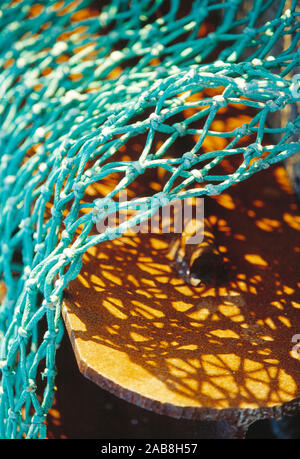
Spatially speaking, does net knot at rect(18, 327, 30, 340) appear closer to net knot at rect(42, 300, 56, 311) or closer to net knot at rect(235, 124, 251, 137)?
net knot at rect(42, 300, 56, 311)

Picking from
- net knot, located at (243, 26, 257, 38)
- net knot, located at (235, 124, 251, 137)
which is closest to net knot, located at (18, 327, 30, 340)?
net knot, located at (235, 124, 251, 137)

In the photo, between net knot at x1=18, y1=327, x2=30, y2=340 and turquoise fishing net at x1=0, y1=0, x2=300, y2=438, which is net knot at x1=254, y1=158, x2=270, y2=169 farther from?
net knot at x1=18, y1=327, x2=30, y2=340

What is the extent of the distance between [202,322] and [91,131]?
0.26 m

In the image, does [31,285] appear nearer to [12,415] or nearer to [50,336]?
[50,336]

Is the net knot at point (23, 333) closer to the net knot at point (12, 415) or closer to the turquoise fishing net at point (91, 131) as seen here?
the turquoise fishing net at point (91, 131)

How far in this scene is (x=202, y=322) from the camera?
0.56 metres

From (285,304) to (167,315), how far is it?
5.3 inches

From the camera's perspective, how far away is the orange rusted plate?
0.48 metres

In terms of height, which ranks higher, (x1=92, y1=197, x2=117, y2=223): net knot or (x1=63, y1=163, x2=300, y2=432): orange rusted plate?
(x1=92, y1=197, x2=117, y2=223): net knot

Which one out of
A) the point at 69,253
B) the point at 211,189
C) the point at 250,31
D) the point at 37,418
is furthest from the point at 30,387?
the point at 250,31

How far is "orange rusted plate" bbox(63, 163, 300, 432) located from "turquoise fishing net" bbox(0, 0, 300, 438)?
0.05m

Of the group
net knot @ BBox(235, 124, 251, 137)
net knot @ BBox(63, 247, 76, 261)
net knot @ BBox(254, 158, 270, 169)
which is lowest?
net knot @ BBox(254, 158, 270, 169)

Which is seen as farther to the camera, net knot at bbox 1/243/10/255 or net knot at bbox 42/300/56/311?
net knot at bbox 1/243/10/255
